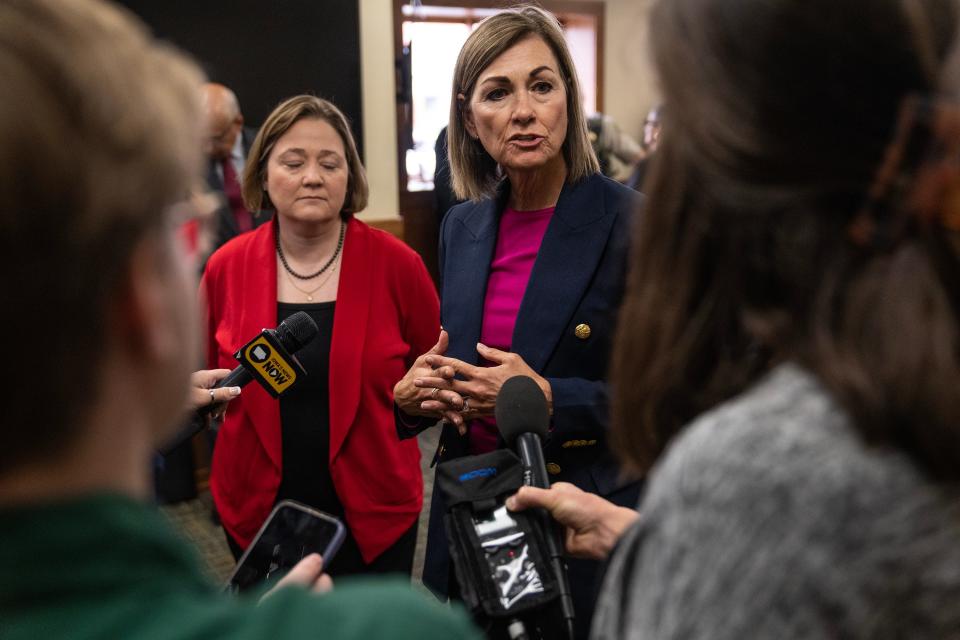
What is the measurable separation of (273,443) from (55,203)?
5.46ft

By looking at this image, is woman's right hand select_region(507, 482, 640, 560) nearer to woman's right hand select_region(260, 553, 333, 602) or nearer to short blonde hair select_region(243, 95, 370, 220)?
woman's right hand select_region(260, 553, 333, 602)

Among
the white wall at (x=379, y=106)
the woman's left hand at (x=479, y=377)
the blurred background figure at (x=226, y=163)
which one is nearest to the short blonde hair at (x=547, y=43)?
the woman's left hand at (x=479, y=377)

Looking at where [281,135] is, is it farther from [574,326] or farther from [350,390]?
[574,326]

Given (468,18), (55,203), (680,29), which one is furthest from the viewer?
(468,18)

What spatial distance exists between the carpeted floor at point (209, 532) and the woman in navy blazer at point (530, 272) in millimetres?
1543

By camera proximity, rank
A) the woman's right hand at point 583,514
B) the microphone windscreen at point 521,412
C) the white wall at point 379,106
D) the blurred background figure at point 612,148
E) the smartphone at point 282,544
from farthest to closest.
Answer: the blurred background figure at point 612,148, the white wall at point 379,106, the microphone windscreen at point 521,412, the woman's right hand at point 583,514, the smartphone at point 282,544

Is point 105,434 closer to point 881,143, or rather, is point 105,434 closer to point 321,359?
point 881,143

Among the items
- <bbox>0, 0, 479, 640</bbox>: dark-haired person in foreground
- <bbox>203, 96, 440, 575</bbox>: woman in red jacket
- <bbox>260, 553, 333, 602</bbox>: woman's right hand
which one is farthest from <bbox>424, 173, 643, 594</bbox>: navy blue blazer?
<bbox>0, 0, 479, 640</bbox>: dark-haired person in foreground

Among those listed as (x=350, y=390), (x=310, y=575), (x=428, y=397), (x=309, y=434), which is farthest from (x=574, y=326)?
(x=310, y=575)

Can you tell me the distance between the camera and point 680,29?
0.64 meters

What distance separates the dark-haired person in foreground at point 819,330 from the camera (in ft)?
1.76

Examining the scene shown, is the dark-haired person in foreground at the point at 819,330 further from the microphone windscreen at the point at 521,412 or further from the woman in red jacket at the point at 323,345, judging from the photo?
the woman in red jacket at the point at 323,345

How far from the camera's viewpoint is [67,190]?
44 centimetres

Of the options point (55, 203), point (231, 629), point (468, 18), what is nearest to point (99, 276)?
point (55, 203)
